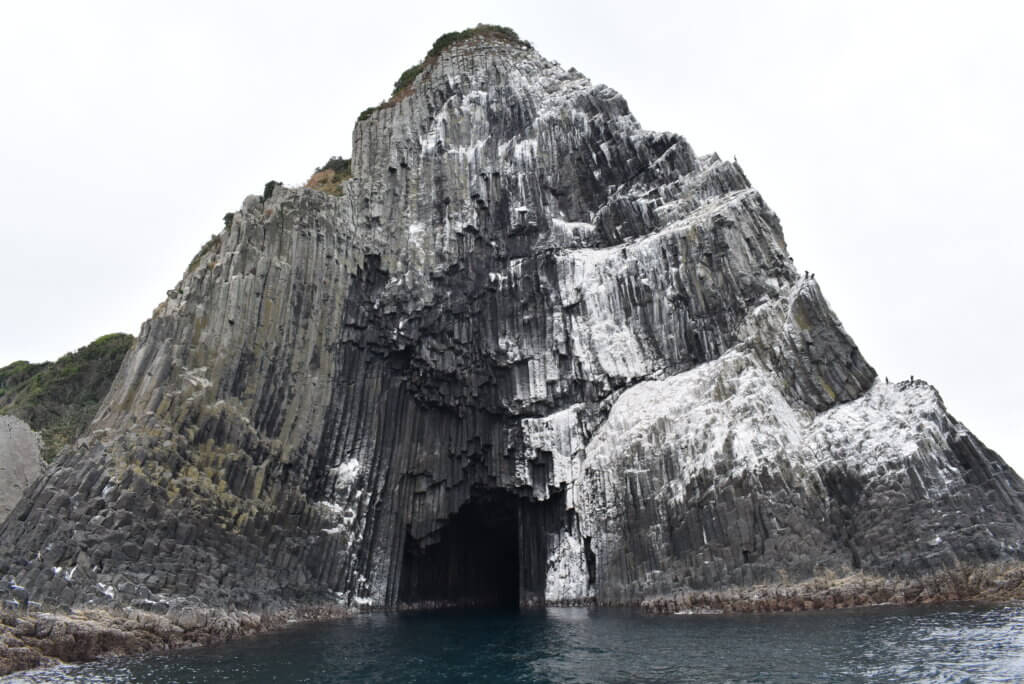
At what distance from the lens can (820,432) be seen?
36188mm

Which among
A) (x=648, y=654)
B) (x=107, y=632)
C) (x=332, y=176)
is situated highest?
(x=332, y=176)

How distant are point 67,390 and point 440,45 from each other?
147ft

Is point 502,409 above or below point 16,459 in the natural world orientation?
above

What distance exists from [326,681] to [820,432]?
2638 centimetres

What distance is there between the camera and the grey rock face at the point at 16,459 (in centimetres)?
4359

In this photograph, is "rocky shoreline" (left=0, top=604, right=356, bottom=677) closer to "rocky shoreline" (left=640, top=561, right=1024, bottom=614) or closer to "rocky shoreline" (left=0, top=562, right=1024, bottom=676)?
"rocky shoreline" (left=0, top=562, right=1024, bottom=676)

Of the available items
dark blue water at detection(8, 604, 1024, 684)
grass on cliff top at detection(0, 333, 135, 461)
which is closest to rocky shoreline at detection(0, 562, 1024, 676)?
dark blue water at detection(8, 604, 1024, 684)

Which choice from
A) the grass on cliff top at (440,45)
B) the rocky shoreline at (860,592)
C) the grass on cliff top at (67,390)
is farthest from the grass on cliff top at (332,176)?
the rocky shoreline at (860,592)

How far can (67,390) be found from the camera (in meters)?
63.0

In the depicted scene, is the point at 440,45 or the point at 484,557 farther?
the point at 440,45

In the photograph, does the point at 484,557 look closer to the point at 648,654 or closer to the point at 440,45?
the point at 648,654

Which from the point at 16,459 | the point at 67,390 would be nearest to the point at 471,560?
the point at 16,459

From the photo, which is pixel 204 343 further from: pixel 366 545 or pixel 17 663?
pixel 17 663

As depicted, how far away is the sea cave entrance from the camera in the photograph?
44.7m
